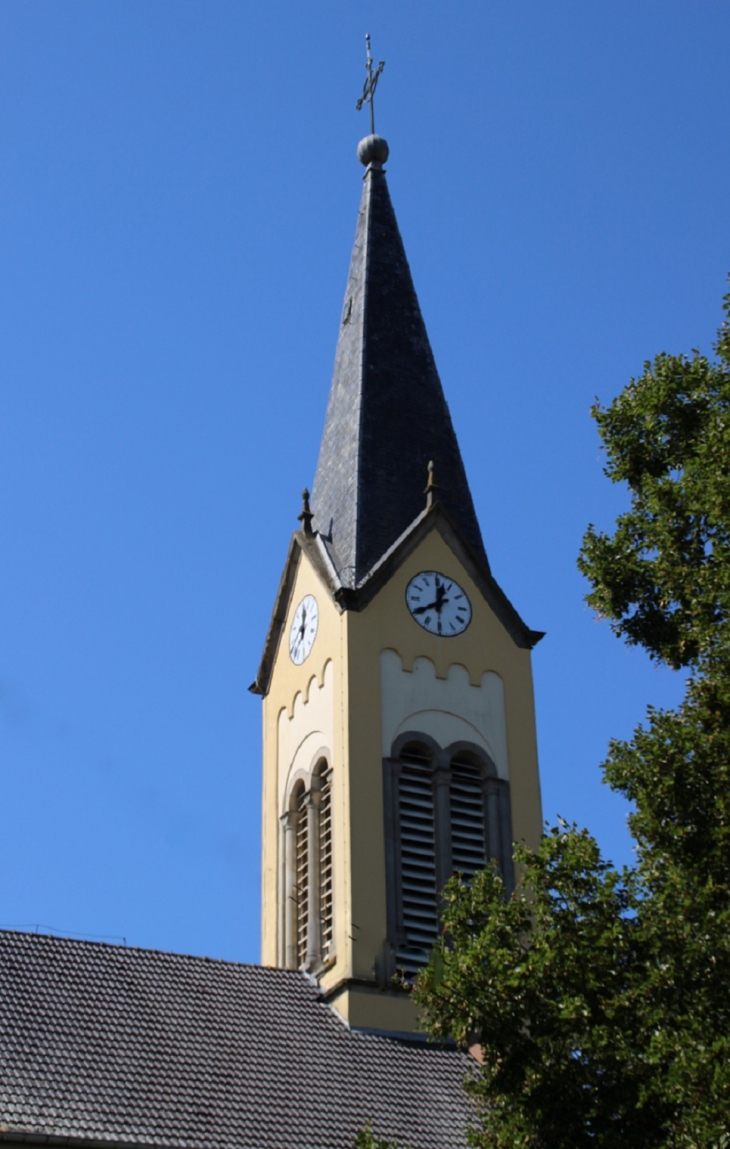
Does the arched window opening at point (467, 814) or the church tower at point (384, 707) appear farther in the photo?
the arched window opening at point (467, 814)

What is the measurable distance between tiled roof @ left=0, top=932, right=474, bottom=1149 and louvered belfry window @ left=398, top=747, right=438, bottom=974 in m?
1.76

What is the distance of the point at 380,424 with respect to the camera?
109ft

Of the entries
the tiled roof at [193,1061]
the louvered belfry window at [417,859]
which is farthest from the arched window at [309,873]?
the louvered belfry window at [417,859]

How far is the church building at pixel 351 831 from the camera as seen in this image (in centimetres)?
2306

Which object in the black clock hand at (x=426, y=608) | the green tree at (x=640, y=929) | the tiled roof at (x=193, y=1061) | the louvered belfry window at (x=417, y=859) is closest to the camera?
the green tree at (x=640, y=929)

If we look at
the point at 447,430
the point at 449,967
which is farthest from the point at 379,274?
the point at 449,967

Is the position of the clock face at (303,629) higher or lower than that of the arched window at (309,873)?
higher

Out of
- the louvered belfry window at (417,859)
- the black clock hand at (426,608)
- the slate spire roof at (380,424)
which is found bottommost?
the louvered belfry window at (417,859)

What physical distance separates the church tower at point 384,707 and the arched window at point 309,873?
1.5 inches

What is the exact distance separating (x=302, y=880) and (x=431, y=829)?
2.54 metres

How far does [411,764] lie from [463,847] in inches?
64.3

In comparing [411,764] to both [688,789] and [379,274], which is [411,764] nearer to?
[379,274]

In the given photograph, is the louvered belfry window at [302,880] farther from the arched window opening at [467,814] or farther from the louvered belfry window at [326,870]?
the arched window opening at [467,814]

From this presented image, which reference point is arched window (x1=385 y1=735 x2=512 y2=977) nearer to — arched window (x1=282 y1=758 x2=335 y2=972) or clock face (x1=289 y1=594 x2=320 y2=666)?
arched window (x1=282 y1=758 x2=335 y2=972)
